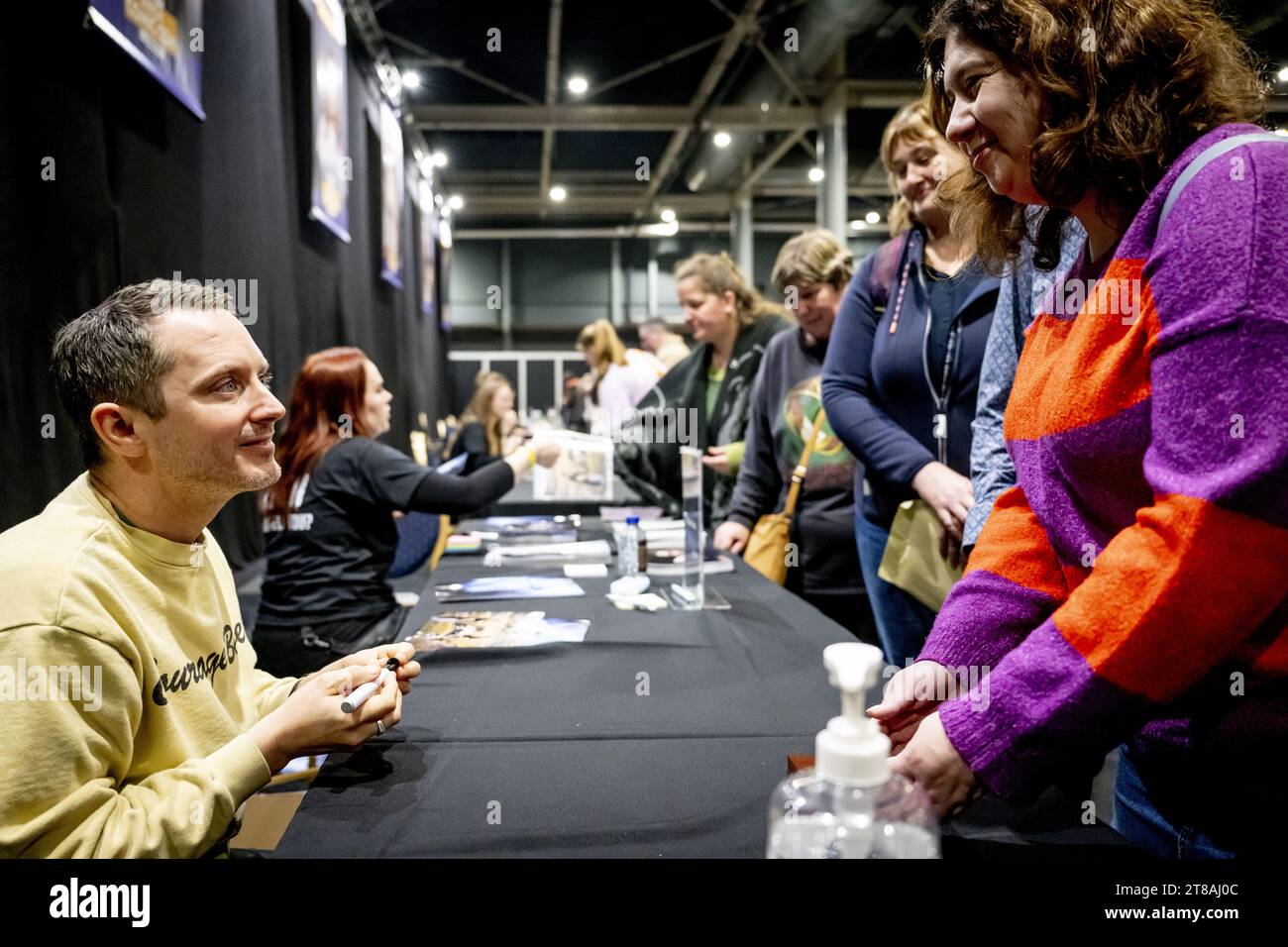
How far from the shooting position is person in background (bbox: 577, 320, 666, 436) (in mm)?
4848

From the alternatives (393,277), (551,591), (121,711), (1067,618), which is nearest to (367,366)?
(551,591)

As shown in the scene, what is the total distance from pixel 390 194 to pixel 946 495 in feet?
17.2

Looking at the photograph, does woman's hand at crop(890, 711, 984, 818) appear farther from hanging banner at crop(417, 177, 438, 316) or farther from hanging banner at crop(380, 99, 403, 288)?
hanging banner at crop(417, 177, 438, 316)

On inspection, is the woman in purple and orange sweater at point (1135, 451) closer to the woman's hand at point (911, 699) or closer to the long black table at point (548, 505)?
the woman's hand at point (911, 699)

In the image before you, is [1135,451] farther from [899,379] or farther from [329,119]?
[329,119]

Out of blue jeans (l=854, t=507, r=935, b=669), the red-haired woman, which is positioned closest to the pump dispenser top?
blue jeans (l=854, t=507, r=935, b=669)

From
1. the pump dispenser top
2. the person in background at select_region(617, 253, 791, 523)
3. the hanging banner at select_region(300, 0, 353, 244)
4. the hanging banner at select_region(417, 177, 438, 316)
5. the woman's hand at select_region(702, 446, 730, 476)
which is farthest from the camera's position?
the hanging banner at select_region(417, 177, 438, 316)

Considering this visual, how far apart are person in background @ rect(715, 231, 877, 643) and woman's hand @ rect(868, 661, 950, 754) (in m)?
1.39

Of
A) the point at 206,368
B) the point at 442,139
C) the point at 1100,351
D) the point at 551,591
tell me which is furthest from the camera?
the point at 442,139

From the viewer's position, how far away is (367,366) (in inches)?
93.1

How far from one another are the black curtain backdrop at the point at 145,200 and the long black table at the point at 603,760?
96 cm

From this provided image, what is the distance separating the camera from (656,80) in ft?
25.2

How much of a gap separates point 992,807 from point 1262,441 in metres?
0.47
